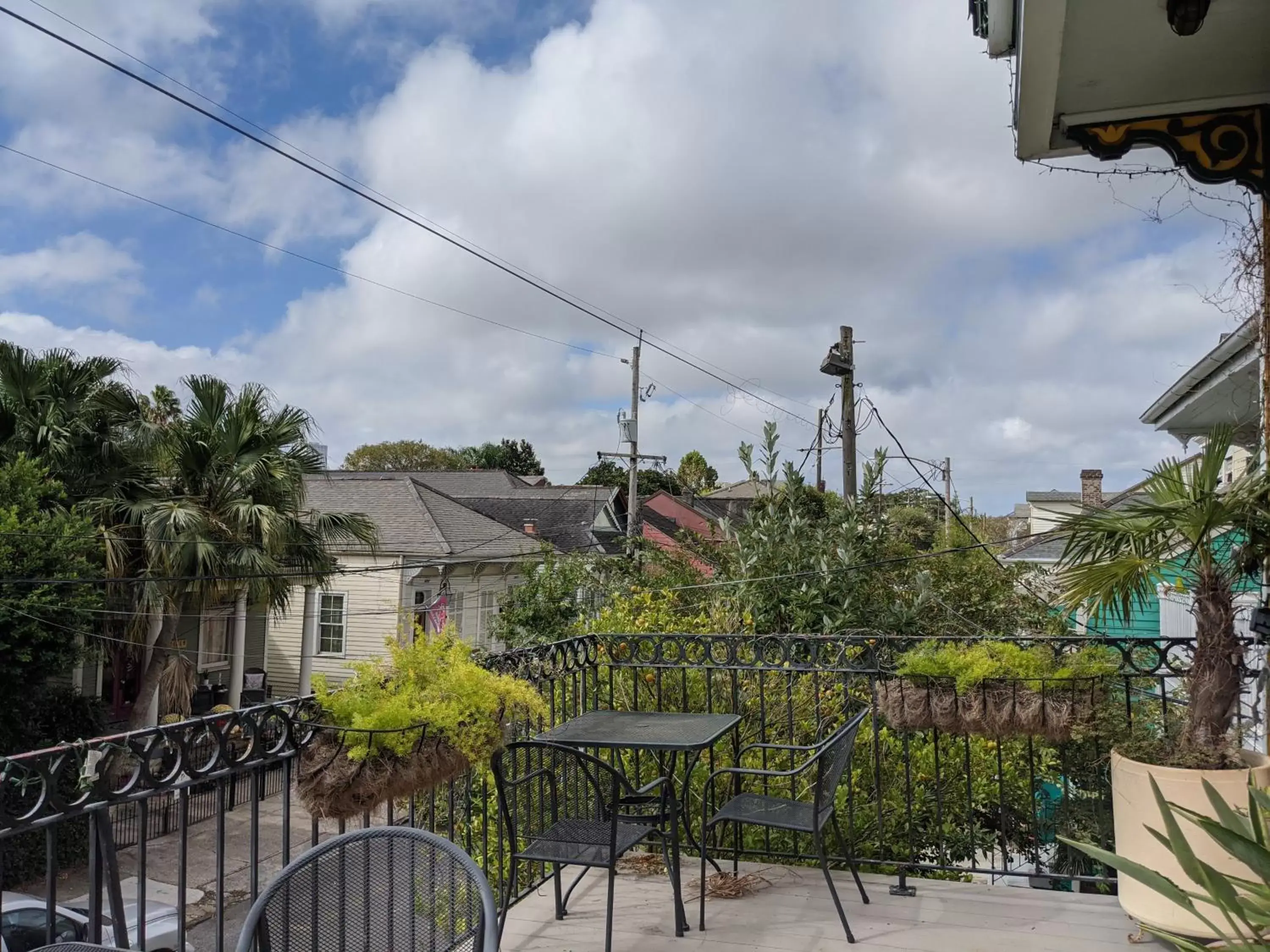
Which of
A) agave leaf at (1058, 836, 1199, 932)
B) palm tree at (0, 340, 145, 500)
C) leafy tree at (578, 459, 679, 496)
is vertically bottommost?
agave leaf at (1058, 836, 1199, 932)

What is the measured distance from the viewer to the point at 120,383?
12570 millimetres

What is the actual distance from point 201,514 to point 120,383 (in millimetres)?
2317

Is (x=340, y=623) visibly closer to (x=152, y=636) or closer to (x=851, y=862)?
(x=152, y=636)

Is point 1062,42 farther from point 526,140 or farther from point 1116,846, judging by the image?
point 526,140

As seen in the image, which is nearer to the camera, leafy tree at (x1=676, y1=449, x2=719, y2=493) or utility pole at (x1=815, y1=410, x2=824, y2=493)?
utility pole at (x1=815, y1=410, x2=824, y2=493)

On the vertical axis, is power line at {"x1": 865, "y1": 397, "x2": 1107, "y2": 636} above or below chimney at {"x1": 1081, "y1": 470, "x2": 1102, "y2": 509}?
below

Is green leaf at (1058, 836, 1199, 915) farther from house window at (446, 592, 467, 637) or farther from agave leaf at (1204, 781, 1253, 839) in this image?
house window at (446, 592, 467, 637)

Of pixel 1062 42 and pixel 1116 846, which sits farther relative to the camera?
pixel 1116 846

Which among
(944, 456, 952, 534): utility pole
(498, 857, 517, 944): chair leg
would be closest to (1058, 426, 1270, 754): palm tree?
(498, 857, 517, 944): chair leg

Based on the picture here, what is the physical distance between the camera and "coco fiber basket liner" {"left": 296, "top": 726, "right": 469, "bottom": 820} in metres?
2.46

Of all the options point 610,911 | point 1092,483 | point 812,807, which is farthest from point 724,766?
point 1092,483

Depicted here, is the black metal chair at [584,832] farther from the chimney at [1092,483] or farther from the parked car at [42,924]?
the chimney at [1092,483]

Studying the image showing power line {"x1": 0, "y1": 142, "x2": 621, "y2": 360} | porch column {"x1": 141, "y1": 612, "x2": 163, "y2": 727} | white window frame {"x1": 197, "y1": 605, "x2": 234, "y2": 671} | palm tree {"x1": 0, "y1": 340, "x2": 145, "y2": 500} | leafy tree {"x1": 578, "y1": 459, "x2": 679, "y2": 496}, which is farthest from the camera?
leafy tree {"x1": 578, "y1": 459, "x2": 679, "y2": 496}

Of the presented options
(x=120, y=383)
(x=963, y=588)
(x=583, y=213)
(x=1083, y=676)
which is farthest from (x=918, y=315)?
(x=1083, y=676)
